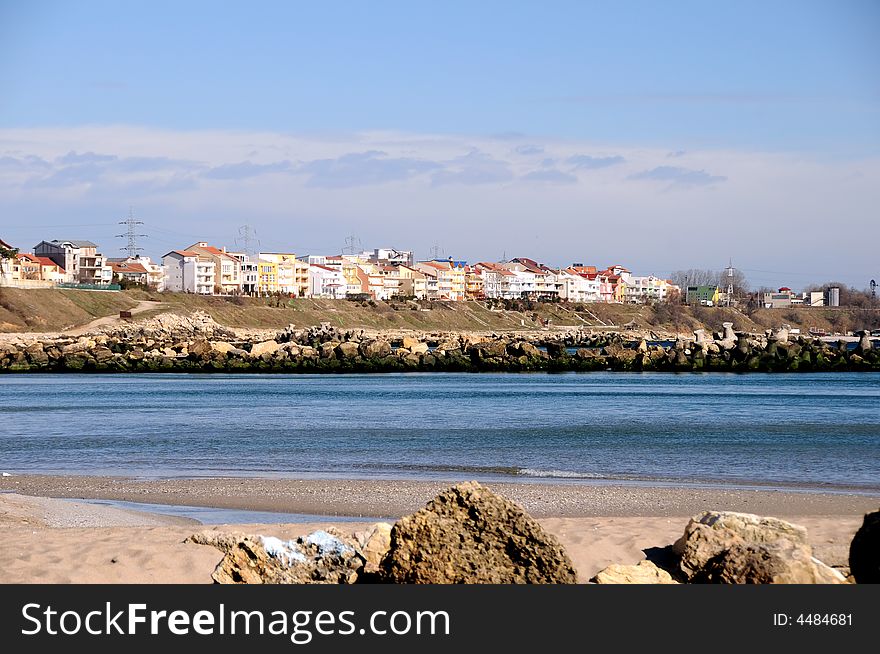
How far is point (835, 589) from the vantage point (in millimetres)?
5020

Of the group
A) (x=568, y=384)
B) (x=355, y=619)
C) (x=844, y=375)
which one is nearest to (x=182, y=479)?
(x=355, y=619)

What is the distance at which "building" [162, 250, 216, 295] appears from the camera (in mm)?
120812

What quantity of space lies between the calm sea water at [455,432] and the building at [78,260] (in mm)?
80702

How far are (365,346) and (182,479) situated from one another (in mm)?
41531

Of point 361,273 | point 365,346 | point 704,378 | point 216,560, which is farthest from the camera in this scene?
point 361,273

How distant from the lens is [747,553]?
17.9 feet

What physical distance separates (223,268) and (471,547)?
123m

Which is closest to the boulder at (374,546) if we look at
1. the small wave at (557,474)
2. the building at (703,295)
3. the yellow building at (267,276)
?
the small wave at (557,474)

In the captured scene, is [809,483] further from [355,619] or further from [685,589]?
[355,619]

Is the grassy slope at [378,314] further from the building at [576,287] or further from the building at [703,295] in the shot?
the building at [576,287]

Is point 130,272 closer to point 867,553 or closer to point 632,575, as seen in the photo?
point 632,575

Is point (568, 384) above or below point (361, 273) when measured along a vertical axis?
below

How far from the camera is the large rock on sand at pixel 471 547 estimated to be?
221 inches

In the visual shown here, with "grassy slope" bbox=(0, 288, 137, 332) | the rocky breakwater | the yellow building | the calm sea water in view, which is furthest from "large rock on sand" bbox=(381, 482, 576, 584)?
the yellow building
